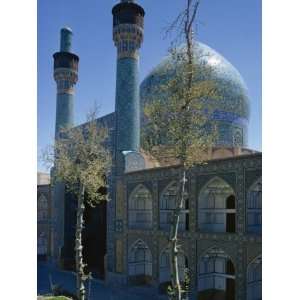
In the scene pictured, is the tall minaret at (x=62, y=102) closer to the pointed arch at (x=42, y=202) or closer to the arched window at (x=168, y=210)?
the pointed arch at (x=42, y=202)

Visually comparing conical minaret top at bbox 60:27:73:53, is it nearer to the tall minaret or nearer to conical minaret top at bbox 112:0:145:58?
the tall minaret

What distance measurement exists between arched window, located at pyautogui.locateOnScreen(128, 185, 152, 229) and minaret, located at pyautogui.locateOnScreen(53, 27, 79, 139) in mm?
4230

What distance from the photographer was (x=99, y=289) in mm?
9453

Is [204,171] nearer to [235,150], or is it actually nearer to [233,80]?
[235,150]

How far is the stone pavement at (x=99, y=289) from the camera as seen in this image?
8680 millimetres

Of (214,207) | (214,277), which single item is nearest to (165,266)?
(214,277)

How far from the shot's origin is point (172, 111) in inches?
171

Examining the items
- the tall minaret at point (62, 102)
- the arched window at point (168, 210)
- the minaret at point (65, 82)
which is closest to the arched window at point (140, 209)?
the arched window at point (168, 210)

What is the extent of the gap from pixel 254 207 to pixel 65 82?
8.53m

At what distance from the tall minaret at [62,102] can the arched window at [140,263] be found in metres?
3.34

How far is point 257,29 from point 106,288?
7831 mm

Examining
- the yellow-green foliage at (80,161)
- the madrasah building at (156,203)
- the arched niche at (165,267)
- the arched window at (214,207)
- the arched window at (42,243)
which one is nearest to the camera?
the yellow-green foliage at (80,161)
